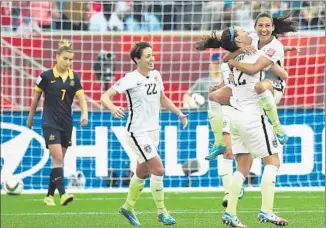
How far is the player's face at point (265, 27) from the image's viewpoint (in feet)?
32.3

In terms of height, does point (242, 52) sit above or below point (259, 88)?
above

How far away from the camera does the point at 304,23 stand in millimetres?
17172

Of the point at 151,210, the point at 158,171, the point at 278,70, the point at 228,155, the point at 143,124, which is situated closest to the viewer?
the point at 278,70

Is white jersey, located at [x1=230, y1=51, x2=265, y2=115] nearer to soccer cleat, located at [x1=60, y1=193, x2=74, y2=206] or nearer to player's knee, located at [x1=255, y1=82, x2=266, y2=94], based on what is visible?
player's knee, located at [x1=255, y1=82, x2=266, y2=94]

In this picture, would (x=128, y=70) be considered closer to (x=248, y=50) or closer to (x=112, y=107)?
(x=112, y=107)

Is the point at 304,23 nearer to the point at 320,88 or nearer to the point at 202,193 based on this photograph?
the point at 320,88

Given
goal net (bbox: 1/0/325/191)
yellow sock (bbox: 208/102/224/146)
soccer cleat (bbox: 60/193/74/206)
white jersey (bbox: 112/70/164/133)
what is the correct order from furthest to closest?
goal net (bbox: 1/0/325/191) → soccer cleat (bbox: 60/193/74/206) → yellow sock (bbox: 208/102/224/146) → white jersey (bbox: 112/70/164/133)

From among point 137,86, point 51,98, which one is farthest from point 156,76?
point 51,98

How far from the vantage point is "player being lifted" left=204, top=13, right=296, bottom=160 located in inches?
375

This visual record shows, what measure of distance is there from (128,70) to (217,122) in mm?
6269

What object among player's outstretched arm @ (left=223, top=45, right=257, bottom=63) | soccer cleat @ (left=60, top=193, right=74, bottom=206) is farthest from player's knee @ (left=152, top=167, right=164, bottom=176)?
soccer cleat @ (left=60, top=193, right=74, bottom=206)

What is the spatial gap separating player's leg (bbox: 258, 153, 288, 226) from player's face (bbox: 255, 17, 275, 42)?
1.16 meters

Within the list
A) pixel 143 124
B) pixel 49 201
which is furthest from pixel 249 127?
pixel 49 201

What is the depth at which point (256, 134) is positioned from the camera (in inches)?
373
